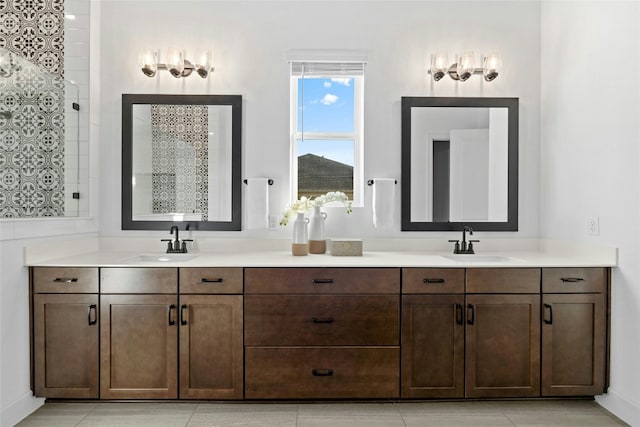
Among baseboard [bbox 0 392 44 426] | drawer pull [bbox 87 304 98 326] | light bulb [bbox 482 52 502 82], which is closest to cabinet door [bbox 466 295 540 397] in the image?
light bulb [bbox 482 52 502 82]

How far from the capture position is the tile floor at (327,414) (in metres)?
2.20

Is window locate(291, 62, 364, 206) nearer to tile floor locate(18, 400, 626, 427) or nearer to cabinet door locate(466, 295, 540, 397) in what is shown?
cabinet door locate(466, 295, 540, 397)

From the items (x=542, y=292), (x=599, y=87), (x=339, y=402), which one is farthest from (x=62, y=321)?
(x=599, y=87)

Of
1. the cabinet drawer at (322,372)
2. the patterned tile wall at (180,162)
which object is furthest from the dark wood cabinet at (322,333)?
the patterned tile wall at (180,162)

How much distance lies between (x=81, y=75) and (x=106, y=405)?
2.07 meters

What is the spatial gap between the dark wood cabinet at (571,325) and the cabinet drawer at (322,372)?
0.85 meters

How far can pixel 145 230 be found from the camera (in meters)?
2.91

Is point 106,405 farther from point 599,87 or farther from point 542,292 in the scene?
point 599,87

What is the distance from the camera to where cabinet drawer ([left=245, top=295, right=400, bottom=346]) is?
2.28 metres

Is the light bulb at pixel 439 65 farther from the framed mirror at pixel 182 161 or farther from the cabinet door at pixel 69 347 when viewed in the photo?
the cabinet door at pixel 69 347

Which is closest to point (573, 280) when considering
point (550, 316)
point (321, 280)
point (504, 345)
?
point (550, 316)

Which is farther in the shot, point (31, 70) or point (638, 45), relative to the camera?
point (31, 70)

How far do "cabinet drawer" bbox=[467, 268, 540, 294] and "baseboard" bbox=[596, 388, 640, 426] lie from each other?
691mm

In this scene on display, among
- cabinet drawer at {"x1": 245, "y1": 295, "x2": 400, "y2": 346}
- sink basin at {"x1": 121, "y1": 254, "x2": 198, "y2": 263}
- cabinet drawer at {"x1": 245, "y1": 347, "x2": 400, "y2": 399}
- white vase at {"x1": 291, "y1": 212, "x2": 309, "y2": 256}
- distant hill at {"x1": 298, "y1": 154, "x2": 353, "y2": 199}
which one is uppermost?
distant hill at {"x1": 298, "y1": 154, "x2": 353, "y2": 199}
